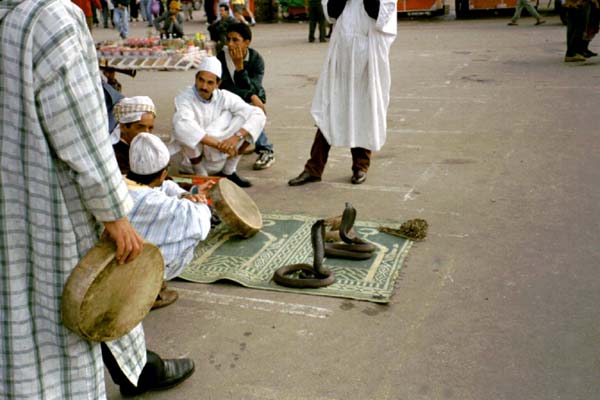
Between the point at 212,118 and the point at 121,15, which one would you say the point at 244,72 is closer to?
the point at 212,118

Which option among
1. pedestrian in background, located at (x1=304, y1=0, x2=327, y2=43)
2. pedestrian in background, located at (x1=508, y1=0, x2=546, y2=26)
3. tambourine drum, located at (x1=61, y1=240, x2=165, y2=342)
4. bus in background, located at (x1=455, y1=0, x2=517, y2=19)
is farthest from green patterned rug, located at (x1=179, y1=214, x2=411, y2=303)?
bus in background, located at (x1=455, y1=0, x2=517, y2=19)

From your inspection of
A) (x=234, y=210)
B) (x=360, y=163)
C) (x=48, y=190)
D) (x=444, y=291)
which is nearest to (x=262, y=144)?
(x=360, y=163)

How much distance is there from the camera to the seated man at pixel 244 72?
593cm

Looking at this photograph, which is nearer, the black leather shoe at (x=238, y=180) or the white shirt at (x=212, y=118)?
the white shirt at (x=212, y=118)

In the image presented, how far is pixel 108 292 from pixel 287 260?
6.59 feet

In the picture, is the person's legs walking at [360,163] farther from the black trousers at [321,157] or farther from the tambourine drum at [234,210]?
the tambourine drum at [234,210]

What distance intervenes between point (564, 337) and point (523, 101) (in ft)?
19.1

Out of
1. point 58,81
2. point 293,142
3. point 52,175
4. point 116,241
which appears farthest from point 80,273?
point 293,142

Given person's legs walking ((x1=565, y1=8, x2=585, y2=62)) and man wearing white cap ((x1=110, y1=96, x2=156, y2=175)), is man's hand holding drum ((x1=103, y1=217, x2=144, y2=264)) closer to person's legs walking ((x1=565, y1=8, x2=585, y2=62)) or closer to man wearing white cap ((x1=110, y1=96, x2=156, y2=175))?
man wearing white cap ((x1=110, y1=96, x2=156, y2=175))

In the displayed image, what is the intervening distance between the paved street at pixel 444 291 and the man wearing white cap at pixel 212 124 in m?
0.42

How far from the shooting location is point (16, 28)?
194cm

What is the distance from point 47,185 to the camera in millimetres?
2025

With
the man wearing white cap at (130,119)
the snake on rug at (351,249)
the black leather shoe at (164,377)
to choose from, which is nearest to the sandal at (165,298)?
the black leather shoe at (164,377)

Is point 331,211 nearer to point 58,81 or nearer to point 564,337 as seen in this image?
point 564,337
